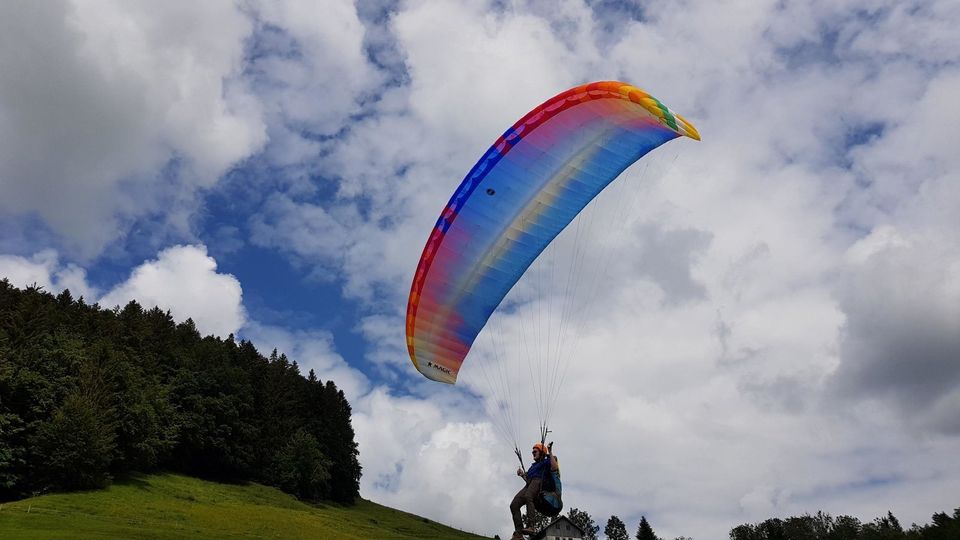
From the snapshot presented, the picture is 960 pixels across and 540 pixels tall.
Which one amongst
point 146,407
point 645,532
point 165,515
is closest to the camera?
point 165,515

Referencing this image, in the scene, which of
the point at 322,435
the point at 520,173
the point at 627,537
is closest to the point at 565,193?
the point at 520,173

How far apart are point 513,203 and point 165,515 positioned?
31744mm

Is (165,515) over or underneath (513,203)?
underneath

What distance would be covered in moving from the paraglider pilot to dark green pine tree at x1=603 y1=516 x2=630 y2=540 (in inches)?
4730

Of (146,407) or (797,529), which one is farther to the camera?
(797,529)

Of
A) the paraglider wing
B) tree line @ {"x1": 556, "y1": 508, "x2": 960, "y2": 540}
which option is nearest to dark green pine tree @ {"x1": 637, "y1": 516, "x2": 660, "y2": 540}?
tree line @ {"x1": 556, "y1": 508, "x2": 960, "y2": 540}

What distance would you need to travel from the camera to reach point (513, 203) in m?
15.3

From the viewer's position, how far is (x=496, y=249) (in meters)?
15.6

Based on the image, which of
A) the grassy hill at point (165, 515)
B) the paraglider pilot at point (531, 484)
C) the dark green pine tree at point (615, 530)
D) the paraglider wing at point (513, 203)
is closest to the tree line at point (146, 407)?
the grassy hill at point (165, 515)

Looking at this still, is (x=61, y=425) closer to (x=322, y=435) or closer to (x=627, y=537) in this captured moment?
(x=322, y=435)

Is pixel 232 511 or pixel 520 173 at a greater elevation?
pixel 520 173

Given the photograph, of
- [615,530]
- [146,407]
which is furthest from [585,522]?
[146,407]

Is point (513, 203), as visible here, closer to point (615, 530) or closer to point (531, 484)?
point (531, 484)

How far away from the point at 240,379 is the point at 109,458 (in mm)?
25259
